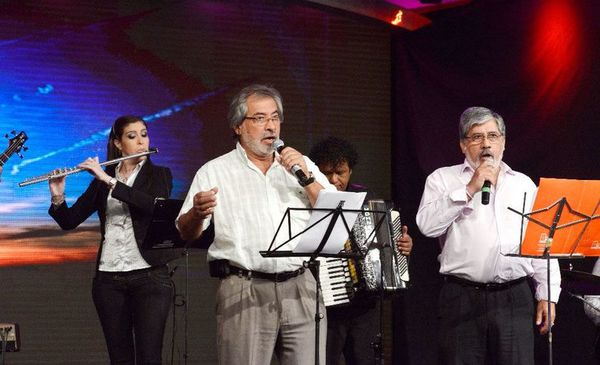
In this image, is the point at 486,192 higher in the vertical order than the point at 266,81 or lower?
lower

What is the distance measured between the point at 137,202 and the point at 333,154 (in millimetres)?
1174

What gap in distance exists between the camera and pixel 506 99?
647 cm

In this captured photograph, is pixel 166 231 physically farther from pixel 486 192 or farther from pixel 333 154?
pixel 486 192

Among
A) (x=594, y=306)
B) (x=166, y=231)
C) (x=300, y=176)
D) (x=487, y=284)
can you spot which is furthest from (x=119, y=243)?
(x=594, y=306)

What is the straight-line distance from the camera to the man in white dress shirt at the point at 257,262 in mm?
3680

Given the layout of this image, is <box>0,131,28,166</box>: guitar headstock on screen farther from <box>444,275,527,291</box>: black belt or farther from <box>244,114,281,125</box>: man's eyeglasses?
<box>444,275,527,291</box>: black belt

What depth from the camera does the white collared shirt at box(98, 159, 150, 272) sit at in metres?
4.68

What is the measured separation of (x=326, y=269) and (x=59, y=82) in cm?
296

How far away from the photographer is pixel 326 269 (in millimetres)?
4723

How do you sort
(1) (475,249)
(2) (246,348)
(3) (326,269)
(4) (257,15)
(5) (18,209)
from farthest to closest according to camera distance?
(4) (257,15)
(5) (18,209)
(3) (326,269)
(1) (475,249)
(2) (246,348)

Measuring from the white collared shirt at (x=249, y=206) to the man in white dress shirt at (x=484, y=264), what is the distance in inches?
36.3

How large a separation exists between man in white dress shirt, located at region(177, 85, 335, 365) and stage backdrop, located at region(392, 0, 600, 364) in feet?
8.95

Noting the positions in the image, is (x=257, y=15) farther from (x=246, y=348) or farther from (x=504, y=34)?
Answer: (x=246, y=348)

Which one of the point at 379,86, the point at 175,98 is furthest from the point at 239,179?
the point at 379,86
